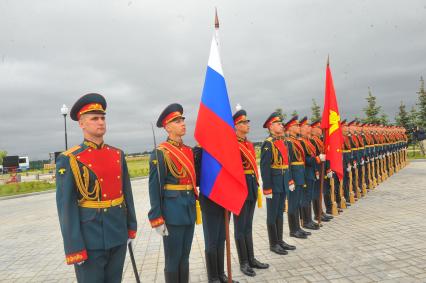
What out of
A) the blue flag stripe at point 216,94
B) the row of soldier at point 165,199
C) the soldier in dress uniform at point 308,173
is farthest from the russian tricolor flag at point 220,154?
the soldier in dress uniform at point 308,173

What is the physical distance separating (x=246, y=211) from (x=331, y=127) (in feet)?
10.8

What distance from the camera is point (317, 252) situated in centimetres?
518

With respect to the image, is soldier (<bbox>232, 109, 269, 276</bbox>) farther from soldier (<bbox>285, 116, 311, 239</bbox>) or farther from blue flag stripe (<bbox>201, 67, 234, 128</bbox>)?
soldier (<bbox>285, 116, 311, 239</bbox>)

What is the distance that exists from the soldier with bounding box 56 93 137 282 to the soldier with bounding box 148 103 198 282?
56 cm

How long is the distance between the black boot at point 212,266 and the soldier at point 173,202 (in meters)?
0.55

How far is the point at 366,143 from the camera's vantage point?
11.6 m

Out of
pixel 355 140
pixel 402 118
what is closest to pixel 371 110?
pixel 402 118

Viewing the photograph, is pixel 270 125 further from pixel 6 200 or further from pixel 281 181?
pixel 6 200

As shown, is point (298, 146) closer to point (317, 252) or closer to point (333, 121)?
point (333, 121)

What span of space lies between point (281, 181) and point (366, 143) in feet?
25.2

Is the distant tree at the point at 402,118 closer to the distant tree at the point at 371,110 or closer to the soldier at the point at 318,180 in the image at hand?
the distant tree at the point at 371,110

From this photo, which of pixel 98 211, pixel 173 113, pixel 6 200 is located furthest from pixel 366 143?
pixel 6 200

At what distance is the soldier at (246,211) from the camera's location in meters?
4.61

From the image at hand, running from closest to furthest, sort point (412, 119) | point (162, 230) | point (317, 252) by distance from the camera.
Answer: point (162, 230) → point (317, 252) → point (412, 119)
